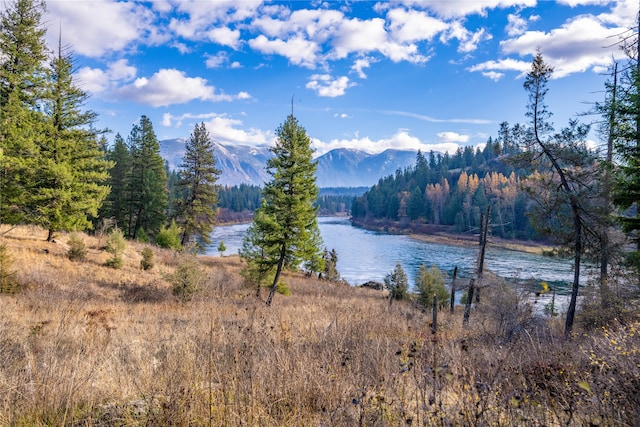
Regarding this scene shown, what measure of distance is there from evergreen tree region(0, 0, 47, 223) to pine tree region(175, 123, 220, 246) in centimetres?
1582

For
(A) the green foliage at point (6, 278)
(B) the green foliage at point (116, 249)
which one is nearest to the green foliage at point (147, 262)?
(B) the green foliage at point (116, 249)

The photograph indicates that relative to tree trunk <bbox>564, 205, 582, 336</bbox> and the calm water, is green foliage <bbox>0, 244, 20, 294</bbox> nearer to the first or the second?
tree trunk <bbox>564, 205, 582, 336</bbox>

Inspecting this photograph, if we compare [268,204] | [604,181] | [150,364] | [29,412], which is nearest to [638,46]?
[604,181]

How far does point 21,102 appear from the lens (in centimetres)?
1588

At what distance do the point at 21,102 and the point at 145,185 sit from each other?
66.0 feet

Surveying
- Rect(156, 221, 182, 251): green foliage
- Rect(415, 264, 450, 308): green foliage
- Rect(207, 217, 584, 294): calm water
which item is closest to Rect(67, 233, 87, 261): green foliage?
Rect(156, 221, 182, 251): green foliage

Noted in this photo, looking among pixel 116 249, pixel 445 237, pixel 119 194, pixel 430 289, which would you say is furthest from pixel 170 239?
pixel 445 237

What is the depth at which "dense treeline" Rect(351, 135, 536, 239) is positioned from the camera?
72.1 m

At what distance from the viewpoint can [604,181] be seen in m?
12.8

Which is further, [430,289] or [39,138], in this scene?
[430,289]

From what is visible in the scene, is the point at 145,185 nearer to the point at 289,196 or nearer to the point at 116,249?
the point at 116,249

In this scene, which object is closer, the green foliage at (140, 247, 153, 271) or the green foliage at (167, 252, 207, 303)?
the green foliage at (167, 252, 207, 303)

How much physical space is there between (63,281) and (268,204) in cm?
981

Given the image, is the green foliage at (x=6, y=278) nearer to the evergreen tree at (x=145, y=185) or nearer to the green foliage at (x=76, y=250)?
the green foliage at (x=76, y=250)
